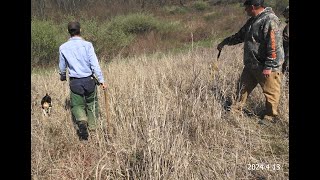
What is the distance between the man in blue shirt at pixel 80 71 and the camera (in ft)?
13.2

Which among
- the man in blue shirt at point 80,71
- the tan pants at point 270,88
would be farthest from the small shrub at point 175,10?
the man in blue shirt at point 80,71

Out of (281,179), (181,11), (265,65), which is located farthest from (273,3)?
(281,179)

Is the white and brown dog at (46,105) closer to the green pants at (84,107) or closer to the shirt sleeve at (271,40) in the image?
the green pants at (84,107)

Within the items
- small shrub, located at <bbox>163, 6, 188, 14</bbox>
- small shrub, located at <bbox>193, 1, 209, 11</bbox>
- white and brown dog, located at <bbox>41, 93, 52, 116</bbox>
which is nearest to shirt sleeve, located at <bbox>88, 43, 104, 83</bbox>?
white and brown dog, located at <bbox>41, 93, 52, 116</bbox>

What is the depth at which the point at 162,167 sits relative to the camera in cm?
274

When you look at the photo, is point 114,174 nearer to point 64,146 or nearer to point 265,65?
point 64,146

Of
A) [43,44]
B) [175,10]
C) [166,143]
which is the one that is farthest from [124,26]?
[166,143]

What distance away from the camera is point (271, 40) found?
407 cm

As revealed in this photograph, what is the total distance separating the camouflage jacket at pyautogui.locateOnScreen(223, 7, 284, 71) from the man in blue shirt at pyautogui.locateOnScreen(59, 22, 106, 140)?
1924 millimetres

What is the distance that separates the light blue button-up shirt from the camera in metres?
4.01

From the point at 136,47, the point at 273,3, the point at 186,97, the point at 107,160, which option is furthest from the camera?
the point at 273,3

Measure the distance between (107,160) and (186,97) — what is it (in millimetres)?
1327

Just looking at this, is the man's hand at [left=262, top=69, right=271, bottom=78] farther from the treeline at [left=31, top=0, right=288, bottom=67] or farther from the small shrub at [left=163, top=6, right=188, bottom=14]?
the small shrub at [left=163, top=6, right=188, bottom=14]

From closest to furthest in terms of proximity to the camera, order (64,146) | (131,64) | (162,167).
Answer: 1. (162,167)
2. (64,146)
3. (131,64)
